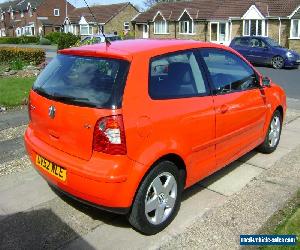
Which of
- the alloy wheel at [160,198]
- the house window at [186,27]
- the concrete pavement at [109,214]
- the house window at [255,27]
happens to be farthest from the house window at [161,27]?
the alloy wheel at [160,198]

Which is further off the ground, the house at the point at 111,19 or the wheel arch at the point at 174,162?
the house at the point at 111,19

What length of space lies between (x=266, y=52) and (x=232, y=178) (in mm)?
Answer: 17401

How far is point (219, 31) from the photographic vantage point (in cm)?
3728

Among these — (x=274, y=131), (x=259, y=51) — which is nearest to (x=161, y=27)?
(x=259, y=51)

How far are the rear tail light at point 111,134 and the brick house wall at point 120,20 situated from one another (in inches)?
2082

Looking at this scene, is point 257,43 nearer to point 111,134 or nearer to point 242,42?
point 242,42

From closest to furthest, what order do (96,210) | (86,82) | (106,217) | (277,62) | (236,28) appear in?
1. (86,82)
2. (106,217)
3. (96,210)
4. (277,62)
5. (236,28)

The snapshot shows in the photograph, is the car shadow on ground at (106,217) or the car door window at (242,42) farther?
the car door window at (242,42)

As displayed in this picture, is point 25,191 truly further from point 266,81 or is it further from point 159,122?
point 266,81

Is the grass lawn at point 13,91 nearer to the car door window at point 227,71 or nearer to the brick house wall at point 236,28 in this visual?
the car door window at point 227,71

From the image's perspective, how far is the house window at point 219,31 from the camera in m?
36.7

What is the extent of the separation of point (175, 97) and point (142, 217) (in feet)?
3.91

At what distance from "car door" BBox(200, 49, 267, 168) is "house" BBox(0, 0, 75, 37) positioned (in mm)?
63964

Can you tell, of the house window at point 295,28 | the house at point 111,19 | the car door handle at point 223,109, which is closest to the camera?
the car door handle at point 223,109
